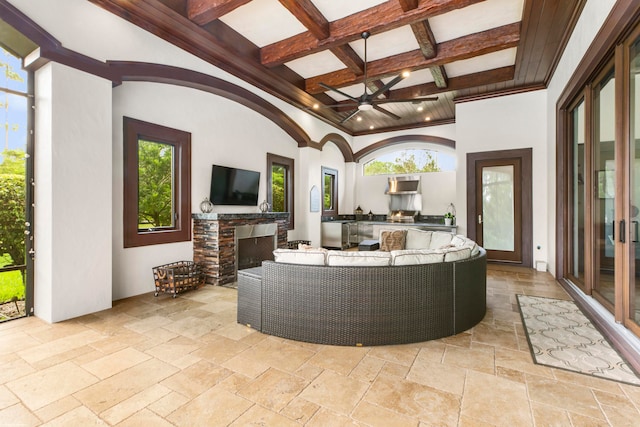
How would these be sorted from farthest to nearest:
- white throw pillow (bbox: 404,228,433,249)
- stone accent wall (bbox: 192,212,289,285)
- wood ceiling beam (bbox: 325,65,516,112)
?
wood ceiling beam (bbox: 325,65,516,112) < white throw pillow (bbox: 404,228,433,249) < stone accent wall (bbox: 192,212,289,285)

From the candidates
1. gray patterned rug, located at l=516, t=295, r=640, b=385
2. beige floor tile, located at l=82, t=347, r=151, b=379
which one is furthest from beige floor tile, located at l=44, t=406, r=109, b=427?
gray patterned rug, located at l=516, t=295, r=640, b=385

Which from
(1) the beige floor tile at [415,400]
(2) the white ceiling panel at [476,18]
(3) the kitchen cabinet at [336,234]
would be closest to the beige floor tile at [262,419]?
(1) the beige floor tile at [415,400]

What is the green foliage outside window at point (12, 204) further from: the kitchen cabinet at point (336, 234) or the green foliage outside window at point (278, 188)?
the kitchen cabinet at point (336, 234)

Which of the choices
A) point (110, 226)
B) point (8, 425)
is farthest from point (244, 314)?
point (110, 226)

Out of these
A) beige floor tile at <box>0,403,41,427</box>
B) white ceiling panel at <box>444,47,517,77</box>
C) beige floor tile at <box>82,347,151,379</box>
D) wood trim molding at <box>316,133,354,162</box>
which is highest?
white ceiling panel at <box>444,47,517,77</box>

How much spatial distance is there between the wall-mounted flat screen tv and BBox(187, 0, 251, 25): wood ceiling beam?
2.10m

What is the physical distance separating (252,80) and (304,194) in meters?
2.84

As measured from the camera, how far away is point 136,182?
4.09 m

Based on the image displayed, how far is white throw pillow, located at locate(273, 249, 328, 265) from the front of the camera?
276 cm

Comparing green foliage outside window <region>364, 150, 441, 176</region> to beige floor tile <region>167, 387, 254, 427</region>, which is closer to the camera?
beige floor tile <region>167, 387, 254, 427</region>

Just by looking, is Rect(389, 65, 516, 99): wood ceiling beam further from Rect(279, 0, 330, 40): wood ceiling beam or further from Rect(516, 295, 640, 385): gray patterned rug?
Rect(516, 295, 640, 385): gray patterned rug

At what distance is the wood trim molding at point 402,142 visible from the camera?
313 inches

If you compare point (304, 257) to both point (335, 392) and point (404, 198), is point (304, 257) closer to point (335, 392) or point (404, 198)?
point (335, 392)

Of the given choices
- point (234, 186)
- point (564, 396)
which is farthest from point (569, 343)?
point (234, 186)
